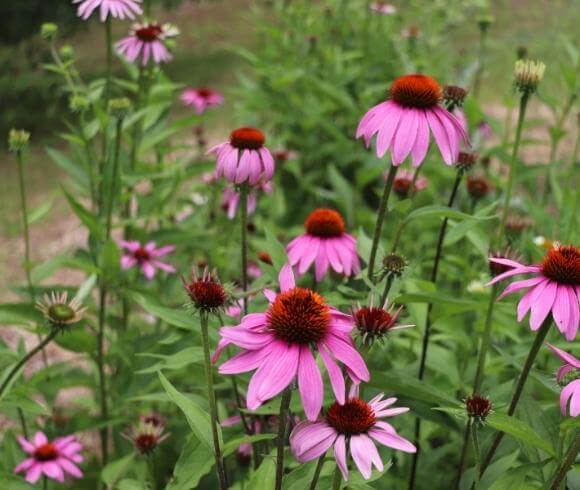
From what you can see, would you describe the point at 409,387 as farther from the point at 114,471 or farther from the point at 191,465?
the point at 114,471

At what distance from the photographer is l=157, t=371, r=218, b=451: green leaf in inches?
32.8

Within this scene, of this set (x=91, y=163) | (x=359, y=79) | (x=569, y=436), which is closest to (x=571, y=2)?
(x=359, y=79)

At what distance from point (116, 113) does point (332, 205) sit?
1.33m

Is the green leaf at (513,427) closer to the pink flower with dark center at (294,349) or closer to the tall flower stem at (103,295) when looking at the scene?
the pink flower with dark center at (294,349)

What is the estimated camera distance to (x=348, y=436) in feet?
2.50

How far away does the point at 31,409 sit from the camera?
1128 mm

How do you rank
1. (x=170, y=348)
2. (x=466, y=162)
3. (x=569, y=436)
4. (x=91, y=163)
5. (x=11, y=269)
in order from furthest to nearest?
(x=11, y=269), (x=91, y=163), (x=170, y=348), (x=466, y=162), (x=569, y=436)

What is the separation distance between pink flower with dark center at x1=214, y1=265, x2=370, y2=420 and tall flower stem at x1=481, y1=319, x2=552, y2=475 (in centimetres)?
23

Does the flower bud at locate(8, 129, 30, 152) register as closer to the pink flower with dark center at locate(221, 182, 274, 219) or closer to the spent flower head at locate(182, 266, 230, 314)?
the pink flower with dark center at locate(221, 182, 274, 219)

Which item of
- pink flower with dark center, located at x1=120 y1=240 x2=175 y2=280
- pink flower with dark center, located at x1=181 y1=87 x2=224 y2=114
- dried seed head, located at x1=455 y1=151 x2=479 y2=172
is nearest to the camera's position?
dried seed head, located at x1=455 y1=151 x2=479 y2=172

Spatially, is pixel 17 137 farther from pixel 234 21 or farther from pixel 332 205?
pixel 234 21

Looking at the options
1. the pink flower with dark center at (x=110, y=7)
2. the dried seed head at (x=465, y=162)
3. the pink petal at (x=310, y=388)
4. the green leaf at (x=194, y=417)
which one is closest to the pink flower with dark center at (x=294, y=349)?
the pink petal at (x=310, y=388)

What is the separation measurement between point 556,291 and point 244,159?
1.66 ft

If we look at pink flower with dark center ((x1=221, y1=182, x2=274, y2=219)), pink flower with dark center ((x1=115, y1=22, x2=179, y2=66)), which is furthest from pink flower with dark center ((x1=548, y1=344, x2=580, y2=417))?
pink flower with dark center ((x1=115, y1=22, x2=179, y2=66))
